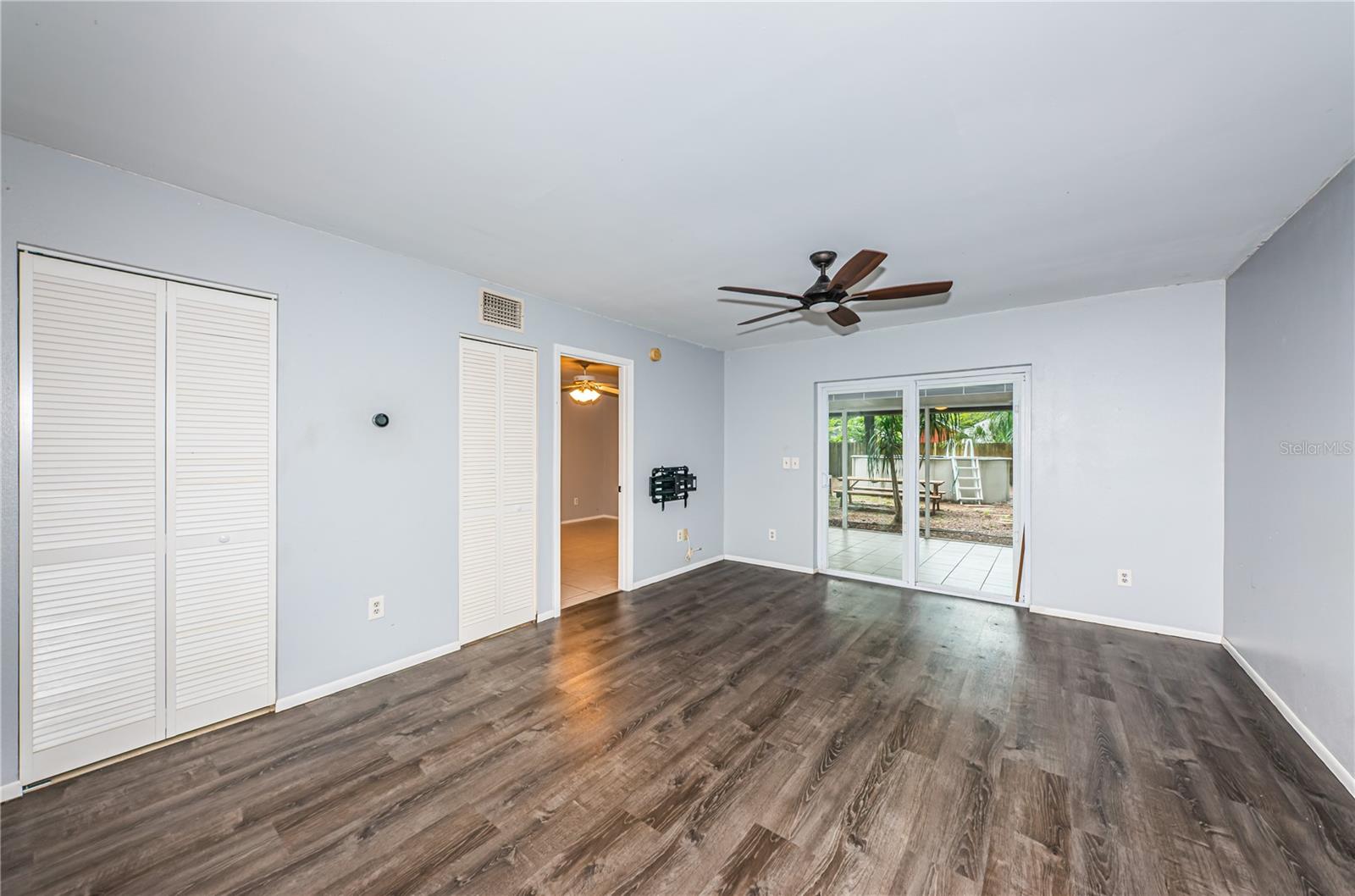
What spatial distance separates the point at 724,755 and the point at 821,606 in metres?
2.30

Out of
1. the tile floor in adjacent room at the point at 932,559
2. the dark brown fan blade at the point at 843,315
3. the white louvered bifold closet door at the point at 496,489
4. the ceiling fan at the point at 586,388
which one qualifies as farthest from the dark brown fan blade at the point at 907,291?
the ceiling fan at the point at 586,388

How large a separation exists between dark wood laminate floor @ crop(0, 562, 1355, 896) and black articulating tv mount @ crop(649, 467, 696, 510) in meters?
1.99

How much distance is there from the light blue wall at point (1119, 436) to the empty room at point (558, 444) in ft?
0.09

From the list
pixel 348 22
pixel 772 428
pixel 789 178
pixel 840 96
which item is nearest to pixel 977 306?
pixel 772 428

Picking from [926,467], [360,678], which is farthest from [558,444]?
[926,467]

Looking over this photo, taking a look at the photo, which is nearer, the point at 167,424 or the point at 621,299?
the point at 167,424

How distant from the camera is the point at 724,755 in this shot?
2270 millimetres

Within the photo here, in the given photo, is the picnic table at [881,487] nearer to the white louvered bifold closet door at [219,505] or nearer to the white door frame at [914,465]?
the white door frame at [914,465]

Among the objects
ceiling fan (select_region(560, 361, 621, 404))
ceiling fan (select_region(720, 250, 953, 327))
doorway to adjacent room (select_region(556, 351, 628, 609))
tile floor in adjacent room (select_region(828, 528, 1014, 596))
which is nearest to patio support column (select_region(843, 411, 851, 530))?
tile floor in adjacent room (select_region(828, 528, 1014, 596))

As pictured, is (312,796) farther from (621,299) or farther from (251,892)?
(621,299)

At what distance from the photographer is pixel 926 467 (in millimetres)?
4855

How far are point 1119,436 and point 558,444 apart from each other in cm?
448

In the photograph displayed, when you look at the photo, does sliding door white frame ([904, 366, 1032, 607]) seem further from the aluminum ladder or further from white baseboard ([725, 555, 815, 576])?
white baseboard ([725, 555, 815, 576])

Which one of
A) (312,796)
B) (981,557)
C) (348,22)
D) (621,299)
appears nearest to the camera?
(348,22)
